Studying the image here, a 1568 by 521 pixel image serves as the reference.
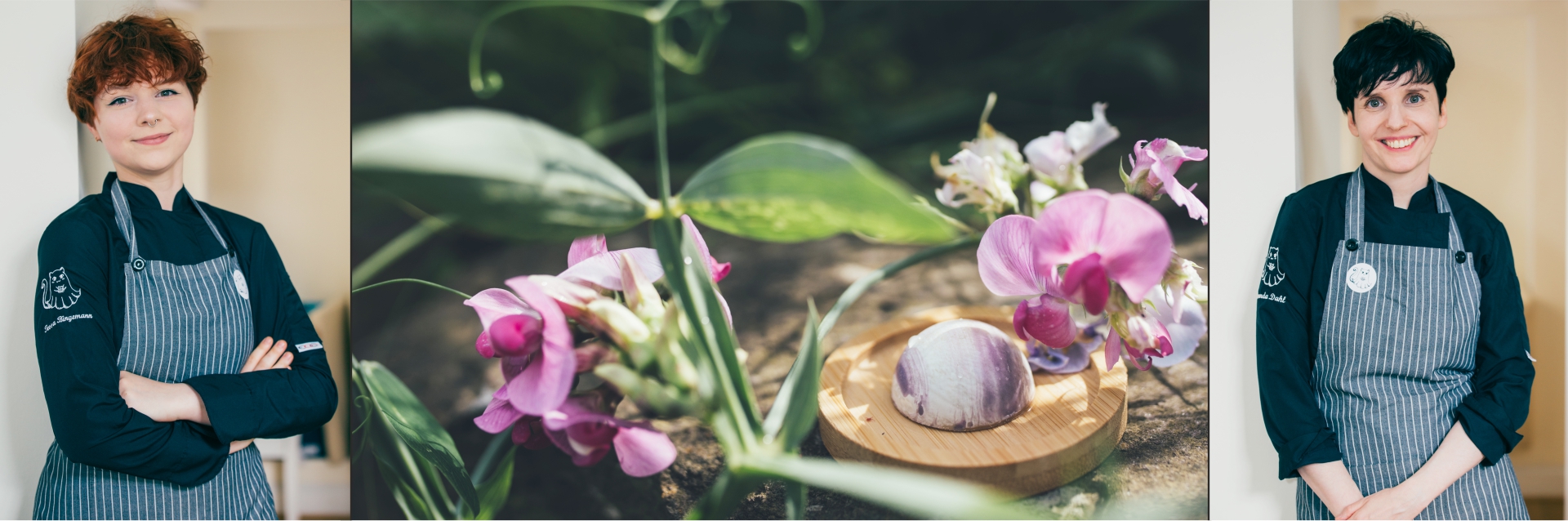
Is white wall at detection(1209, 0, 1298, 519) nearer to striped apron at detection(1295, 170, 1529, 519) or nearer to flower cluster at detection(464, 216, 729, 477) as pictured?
striped apron at detection(1295, 170, 1529, 519)

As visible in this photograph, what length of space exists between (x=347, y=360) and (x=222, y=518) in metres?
0.47

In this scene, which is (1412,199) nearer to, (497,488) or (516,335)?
(516,335)

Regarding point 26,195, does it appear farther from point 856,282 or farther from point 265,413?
point 856,282

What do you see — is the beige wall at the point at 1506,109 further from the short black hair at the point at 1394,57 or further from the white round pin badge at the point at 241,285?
the white round pin badge at the point at 241,285

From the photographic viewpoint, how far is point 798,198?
1.42m

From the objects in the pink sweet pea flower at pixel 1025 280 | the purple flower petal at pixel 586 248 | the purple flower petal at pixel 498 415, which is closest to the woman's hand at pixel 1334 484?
the pink sweet pea flower at pixel 1025 280


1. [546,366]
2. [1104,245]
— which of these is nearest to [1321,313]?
[1104,245]

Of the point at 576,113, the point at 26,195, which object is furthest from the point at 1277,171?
the point at 26,195

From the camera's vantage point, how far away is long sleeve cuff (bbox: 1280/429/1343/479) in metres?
1.11

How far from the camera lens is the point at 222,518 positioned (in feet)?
3.96

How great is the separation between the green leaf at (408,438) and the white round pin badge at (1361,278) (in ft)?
5.00

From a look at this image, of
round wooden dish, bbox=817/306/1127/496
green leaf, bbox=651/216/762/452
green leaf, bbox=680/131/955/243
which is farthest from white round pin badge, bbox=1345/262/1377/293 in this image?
green leaf, bbox=651/216/762/452

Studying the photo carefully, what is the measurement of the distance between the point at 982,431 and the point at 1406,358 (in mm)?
623

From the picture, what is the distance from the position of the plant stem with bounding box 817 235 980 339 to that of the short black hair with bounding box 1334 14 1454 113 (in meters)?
0.61
